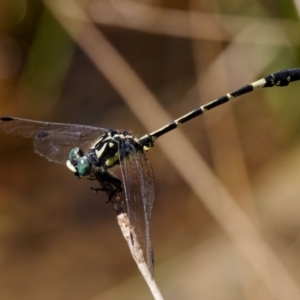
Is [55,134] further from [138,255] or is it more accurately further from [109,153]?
[138,255]

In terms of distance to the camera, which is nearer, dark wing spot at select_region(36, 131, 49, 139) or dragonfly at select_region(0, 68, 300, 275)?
dragonfly at select_region(0, 68, 300, 275)

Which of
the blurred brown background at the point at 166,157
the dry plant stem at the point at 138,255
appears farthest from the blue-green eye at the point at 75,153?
the blurred brown background at the point at 166,157

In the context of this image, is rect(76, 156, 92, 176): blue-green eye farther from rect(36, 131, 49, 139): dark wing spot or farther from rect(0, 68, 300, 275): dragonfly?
rect(36, 131, 49, 139): dark wing spot

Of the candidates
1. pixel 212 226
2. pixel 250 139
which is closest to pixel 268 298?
pixel 212 226

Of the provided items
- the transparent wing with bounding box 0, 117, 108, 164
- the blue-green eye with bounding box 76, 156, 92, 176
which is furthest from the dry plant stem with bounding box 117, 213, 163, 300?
the transparent wing with bounding box 0, 117, 108, 164

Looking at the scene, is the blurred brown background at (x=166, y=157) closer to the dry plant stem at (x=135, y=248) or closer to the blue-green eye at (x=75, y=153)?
the blue-green eye at (x=75, y=153)

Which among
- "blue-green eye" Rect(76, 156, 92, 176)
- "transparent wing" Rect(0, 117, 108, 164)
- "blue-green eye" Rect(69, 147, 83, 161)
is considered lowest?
"blue-green eye" Rect(76, 156, 92, 176)

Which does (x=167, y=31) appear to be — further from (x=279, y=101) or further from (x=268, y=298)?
(x=268, y=298)
